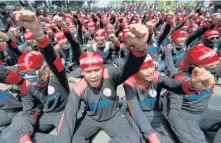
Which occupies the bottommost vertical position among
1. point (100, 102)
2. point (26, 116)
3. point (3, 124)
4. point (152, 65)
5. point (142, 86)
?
point (3, 124)

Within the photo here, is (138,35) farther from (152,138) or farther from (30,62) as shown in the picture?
(30,62)

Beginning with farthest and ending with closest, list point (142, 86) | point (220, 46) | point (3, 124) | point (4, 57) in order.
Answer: point (4, 57) < point (220, 46) < point (3, 124) < point (142, 86)

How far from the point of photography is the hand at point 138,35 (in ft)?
5.45

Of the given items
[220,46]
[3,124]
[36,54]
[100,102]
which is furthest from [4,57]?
[220,46]

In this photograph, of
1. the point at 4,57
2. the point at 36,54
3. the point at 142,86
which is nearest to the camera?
the point at 142,86

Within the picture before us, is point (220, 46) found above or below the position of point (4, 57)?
above

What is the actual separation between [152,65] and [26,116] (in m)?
2.23

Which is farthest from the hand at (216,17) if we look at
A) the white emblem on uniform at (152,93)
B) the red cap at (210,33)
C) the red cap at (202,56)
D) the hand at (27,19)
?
the hand at (27,19)

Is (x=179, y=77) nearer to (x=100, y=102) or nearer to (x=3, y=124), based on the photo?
(x=100, y=102)

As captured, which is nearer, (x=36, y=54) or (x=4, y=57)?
(x=36, y=54)

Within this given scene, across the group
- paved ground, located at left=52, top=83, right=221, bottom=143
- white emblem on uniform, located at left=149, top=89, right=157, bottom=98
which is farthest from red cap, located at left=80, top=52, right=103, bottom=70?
paved ground, located at left=52, top=83, right=221, bottom=143

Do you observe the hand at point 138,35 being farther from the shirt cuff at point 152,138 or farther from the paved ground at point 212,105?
the paved ground at point 212,105

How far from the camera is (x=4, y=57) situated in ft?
20.9

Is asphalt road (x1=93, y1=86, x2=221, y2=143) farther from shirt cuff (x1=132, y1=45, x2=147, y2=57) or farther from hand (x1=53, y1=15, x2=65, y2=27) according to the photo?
hand (x1=53, y1=15, x2=65, y2=27)
